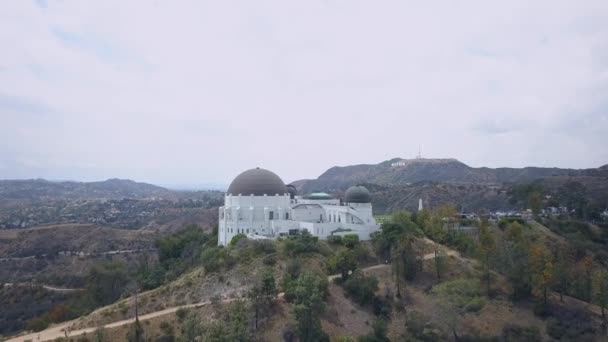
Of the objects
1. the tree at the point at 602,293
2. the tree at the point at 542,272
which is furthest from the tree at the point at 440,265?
the tree at the point at 602,293

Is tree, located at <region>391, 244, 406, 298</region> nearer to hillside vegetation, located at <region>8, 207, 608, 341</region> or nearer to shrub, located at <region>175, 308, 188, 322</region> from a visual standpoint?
hillside vegetation, located at <region>8, 207, 608, 341</region>

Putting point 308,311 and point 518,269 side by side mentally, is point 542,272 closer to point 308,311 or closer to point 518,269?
point 518,269

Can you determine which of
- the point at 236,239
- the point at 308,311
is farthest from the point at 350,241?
the point at 308,311

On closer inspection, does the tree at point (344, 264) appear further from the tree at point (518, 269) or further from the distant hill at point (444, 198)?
the distant hill at point (444, 198)

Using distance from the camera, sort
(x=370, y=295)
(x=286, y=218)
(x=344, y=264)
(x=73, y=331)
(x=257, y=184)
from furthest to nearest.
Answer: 1. (x=257, y=184)
2. (x=286, y=218)
3. (x=344, y=264)
4. (x=370, y=295)
5. (x=73, y=331)

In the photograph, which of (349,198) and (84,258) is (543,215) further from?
(84,258)
